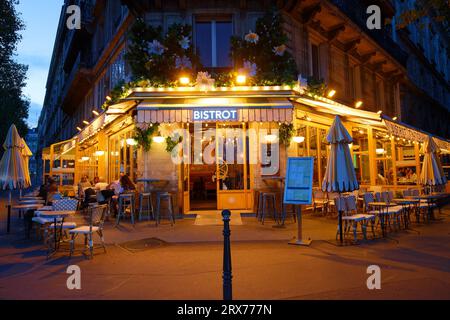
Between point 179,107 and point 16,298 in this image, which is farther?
point 179,107

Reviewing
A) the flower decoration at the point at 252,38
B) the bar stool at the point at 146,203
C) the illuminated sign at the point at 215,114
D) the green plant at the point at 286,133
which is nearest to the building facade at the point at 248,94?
the illuminated sign at the point at 215,114

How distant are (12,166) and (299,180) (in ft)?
26.8

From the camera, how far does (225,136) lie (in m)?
12.0

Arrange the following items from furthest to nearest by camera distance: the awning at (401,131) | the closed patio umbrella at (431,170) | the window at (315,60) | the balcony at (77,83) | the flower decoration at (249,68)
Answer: the balcony at (77,83), the window at (315,60), the awning at (401,131), the closed patio umbrella at (431,170), the flower decoration at (249,68)

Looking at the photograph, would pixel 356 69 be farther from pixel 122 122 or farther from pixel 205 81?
pixel 122 122

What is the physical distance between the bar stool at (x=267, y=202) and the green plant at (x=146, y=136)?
4114 millimetres

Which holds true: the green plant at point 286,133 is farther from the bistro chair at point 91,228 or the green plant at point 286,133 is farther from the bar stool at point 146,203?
the bistro chair at point 91,228

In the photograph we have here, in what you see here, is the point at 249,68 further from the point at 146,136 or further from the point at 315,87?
the point at 146,136

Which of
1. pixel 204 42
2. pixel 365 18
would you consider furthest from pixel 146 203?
pixel 365 18

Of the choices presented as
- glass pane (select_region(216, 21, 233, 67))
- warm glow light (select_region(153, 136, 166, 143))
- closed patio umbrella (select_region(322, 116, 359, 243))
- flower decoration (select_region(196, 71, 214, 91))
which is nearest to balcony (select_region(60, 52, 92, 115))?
glass pane (select_region(216, 21, 233, 67))

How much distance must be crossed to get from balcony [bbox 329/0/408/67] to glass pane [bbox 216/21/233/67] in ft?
14.2

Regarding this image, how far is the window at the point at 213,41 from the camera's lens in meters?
12.1

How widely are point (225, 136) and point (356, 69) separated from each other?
9.38 meters
